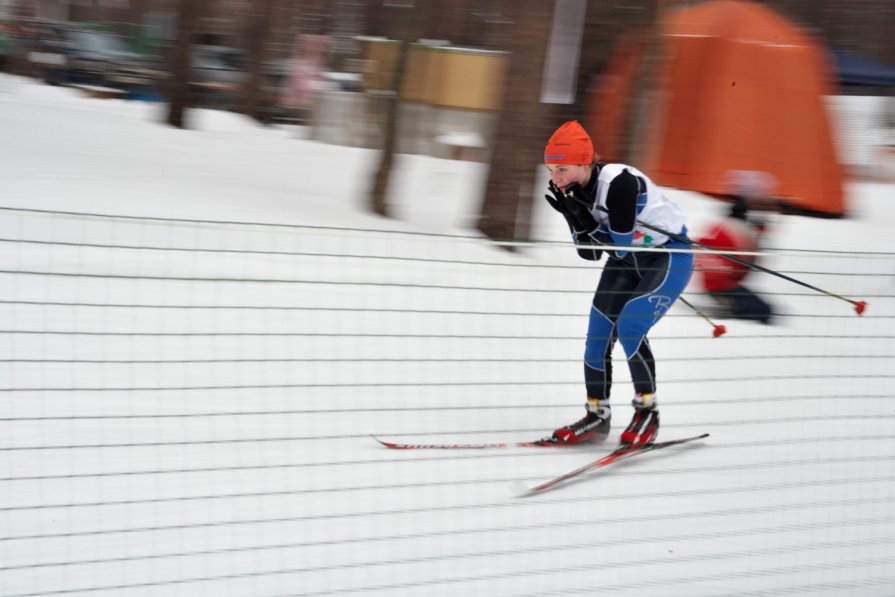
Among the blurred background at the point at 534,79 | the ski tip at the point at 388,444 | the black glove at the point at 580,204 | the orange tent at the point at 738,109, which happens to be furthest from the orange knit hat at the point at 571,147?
the orange tent at the point at 738,109

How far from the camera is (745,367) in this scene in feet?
22.8

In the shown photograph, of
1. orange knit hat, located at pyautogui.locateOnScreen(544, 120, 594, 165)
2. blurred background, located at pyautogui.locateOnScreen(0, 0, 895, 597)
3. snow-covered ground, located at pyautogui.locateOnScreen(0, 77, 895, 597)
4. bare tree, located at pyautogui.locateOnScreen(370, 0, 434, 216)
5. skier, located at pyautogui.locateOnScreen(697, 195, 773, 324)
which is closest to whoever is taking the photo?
snow-covered ground, located at pyautogui.locateOnScreen(0, 77, 895, 597)

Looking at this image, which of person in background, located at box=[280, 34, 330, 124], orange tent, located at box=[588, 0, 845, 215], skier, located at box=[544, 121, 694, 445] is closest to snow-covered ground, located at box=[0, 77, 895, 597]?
skier, located at box=[544, 121, 694, 445]

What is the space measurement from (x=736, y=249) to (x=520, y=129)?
8.31 ft

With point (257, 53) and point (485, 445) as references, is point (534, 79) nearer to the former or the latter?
point (485, 445)

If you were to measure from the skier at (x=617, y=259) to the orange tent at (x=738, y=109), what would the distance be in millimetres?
8562

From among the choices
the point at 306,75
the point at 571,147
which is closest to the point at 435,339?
the point at 571,147

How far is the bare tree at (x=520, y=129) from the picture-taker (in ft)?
30.0

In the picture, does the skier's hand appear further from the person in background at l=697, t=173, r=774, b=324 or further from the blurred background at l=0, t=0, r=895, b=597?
the person in background at l=697, t=173, r=774, b=324

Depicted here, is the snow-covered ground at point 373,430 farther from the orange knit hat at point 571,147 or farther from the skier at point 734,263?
the orange knit hat at point 571,147

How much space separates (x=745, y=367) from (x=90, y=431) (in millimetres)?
4462

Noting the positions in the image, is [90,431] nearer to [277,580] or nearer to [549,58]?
[277,580]

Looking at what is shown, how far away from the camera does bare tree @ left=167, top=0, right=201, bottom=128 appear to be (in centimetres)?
1421

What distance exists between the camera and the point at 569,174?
4684 millimetres
